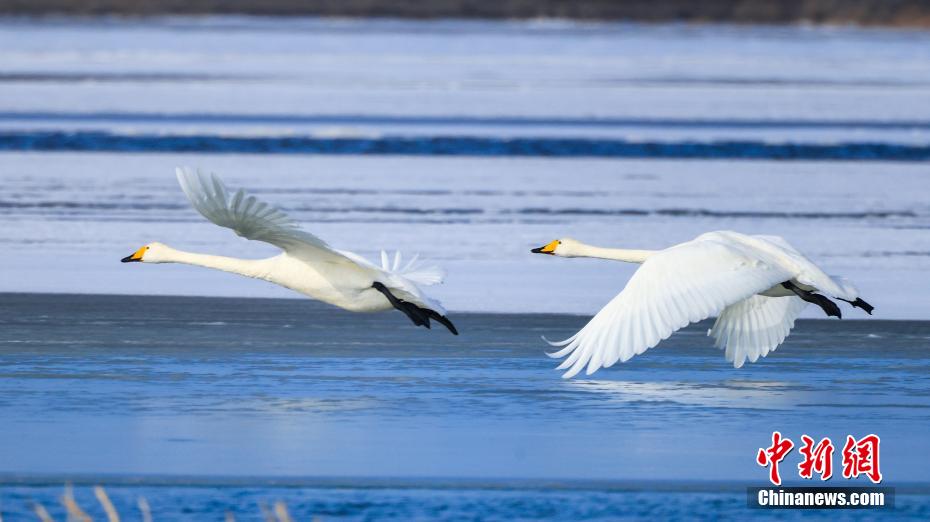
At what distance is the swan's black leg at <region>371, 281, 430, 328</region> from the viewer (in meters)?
8.29

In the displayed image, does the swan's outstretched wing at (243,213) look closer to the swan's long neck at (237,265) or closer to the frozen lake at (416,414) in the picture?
the swan's long neck at (237,265)

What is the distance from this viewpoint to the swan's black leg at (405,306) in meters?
8.29

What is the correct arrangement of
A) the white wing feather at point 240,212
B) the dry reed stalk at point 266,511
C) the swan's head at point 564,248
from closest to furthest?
1. the dry reed stalk at point 266,511
2. the white wing feather at point 240,212
3. the swan's head at point 564,248

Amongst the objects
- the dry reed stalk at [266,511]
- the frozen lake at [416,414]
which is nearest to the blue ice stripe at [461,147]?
the frozen lake at [416,414]

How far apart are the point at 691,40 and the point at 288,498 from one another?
42088 millimetres

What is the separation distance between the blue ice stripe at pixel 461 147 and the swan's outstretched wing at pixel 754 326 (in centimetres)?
1049

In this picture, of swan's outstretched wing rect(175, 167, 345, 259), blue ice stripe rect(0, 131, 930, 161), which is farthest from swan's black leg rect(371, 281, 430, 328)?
blue ice stripe rect(0, 131, 930, 161)

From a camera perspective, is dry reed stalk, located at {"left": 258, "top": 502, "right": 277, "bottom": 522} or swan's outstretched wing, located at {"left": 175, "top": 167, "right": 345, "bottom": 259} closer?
dry reed stalk, located at {"left": 258, "top": 502, "right": 277, "bottom": 522}

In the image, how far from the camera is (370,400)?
25.3ft

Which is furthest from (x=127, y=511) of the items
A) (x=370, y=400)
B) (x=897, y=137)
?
(x=897, y=137)

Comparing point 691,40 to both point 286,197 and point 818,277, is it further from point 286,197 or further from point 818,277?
point 818,277

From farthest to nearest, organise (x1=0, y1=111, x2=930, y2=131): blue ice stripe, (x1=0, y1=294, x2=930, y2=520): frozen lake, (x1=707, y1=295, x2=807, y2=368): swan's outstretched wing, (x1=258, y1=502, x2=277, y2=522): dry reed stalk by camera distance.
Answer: (x1=0, y1=111, x2=930, y2=131): blue ice stripe, (x1=707, y1=295, x2=807, y2=368): swan's outstretched wing, (x1=0, y1=294, x2=930, y2=520): frozen lake, (x1=258, y1=502, x2=277, y2=522): dry reed stalk

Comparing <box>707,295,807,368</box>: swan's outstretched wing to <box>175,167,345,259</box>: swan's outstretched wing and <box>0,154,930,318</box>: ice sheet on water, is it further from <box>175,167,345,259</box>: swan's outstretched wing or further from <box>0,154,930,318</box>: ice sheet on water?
<box>175,167,345,259</box>: swan's outstretched wing

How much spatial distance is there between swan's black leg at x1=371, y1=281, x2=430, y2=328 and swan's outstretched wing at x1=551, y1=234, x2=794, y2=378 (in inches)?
35.9
